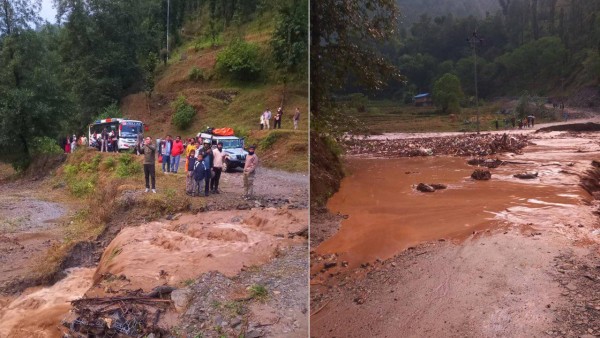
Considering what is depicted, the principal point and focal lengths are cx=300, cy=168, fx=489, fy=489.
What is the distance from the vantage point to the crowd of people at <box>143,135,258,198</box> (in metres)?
2.08

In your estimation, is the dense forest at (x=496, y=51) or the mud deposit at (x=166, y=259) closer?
the mud deposit at (x=166, y=259)

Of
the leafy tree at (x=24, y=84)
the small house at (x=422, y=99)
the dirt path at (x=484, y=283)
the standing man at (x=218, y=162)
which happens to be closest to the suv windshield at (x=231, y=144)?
the standing man at (x=218, y=162)

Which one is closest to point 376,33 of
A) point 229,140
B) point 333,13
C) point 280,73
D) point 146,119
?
point 333,13

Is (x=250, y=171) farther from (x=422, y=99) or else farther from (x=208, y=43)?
(x=422, y=99)

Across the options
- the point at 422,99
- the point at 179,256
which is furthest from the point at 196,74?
the point at 422,99

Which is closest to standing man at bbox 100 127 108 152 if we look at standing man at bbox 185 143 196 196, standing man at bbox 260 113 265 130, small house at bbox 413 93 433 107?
standing man at bbox 185 143 196 196

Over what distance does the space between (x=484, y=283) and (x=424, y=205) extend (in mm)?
644

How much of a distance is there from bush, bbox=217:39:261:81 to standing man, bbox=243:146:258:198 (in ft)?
1.05

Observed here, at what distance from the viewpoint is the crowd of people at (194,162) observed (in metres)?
2.08

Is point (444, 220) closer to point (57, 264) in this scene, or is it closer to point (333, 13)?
point (333, 13)

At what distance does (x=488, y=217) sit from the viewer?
2.30m

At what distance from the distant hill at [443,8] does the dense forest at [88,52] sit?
0.76m

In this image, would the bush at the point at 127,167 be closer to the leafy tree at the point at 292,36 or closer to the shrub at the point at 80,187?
the shrub at the point at 80,187

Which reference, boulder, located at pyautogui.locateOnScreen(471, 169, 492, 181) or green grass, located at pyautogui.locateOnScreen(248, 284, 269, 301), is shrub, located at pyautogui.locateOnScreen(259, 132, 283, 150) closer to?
green grass, located at pyautogui.locateOnScreen(248, 284, 269, 301)
